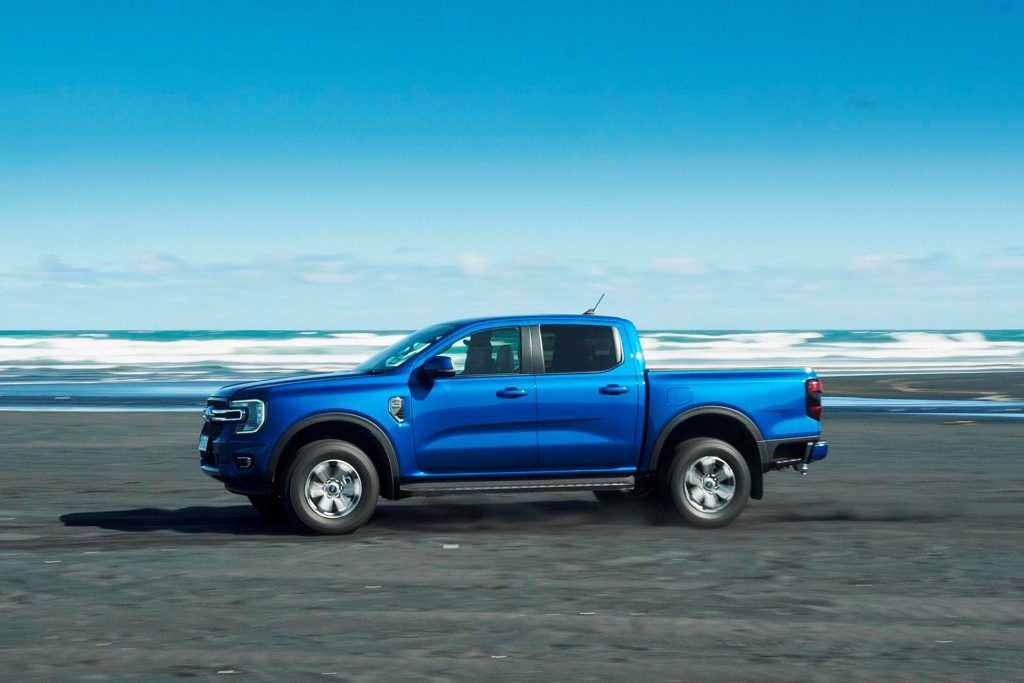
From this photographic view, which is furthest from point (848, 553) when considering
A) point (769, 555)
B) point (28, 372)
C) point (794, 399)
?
point (28, 372)

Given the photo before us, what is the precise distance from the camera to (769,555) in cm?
876

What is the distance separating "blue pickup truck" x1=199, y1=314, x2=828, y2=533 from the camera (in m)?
9.75

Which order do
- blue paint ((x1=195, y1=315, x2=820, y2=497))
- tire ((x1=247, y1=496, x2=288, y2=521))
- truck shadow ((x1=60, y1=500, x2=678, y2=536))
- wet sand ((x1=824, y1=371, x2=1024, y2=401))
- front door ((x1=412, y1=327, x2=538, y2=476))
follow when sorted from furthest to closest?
wet sand ((x1=824, y1=371, x2=1024, y2=401))
tire ((x1=247, y1=496, x2=288, y2=521))
truck shadow ((x1=60, y1=500, x2=678, y2=536))
front door ((x1=412, y1=327, x2=538, y2=476))
blue paint ((x1=195, y1=315, x2=820, y2=497))

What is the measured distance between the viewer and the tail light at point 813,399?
10.5 metres

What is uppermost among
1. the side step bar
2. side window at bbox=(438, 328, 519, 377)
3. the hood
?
side window at bbox=(438, 328, 519, 377)

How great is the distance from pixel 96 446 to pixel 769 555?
38.1 ft

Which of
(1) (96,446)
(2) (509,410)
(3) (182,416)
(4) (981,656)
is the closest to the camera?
(4) (981,656)

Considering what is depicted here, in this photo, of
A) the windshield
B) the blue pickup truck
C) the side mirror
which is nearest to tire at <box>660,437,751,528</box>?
the blue pickup truck

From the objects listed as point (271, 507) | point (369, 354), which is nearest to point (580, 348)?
point (271, 507)

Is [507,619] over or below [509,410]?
below

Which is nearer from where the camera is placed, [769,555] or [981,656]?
[981,656]

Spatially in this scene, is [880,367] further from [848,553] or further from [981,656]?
[981,656]

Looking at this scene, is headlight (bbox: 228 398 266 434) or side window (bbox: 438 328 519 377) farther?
side window (bbox: 438 328 519 377)

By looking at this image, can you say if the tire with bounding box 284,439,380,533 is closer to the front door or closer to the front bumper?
the front bumper
